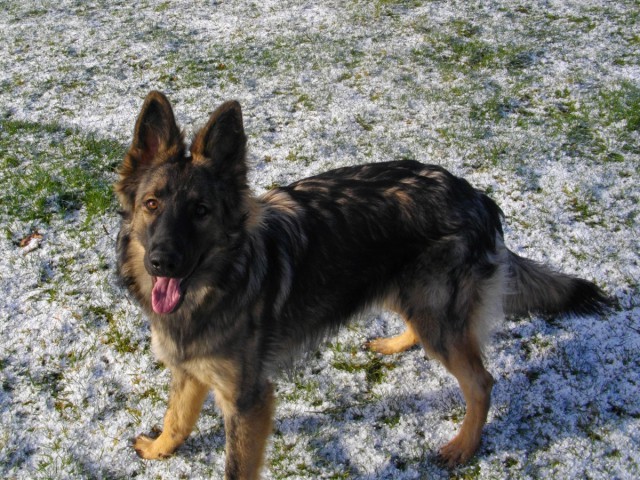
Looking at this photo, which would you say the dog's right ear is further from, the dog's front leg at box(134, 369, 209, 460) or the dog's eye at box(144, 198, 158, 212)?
the dog's front leg at box(134, 369, 209, 460)

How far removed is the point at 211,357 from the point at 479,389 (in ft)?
5.93

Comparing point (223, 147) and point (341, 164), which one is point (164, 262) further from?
point (341, 164)

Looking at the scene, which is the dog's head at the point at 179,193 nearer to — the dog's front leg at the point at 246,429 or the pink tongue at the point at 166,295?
the pink tongue at the point at 166,295

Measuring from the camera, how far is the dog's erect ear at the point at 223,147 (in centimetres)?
292

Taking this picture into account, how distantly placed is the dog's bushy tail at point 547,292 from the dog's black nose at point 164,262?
87.5 inches

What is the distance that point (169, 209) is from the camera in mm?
2803

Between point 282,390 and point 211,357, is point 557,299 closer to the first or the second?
point 282,390

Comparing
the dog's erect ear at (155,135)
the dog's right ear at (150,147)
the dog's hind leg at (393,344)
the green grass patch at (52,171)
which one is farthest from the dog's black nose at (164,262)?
the green grass patch at (52,171)

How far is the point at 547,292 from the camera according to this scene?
11.8ft

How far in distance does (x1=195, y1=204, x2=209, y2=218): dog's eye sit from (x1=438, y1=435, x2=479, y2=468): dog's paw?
2.27 metres

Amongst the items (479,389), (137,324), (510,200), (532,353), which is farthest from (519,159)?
(137,324)

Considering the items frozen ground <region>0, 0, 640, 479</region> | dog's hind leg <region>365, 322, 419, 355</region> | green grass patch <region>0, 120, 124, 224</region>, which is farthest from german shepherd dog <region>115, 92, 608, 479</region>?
green grass patch <region>0, 120, 124, 224</region>

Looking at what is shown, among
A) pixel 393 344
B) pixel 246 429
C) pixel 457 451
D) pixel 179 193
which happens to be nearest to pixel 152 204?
pixel 179 193

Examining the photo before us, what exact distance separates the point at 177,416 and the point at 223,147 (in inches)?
70.9
